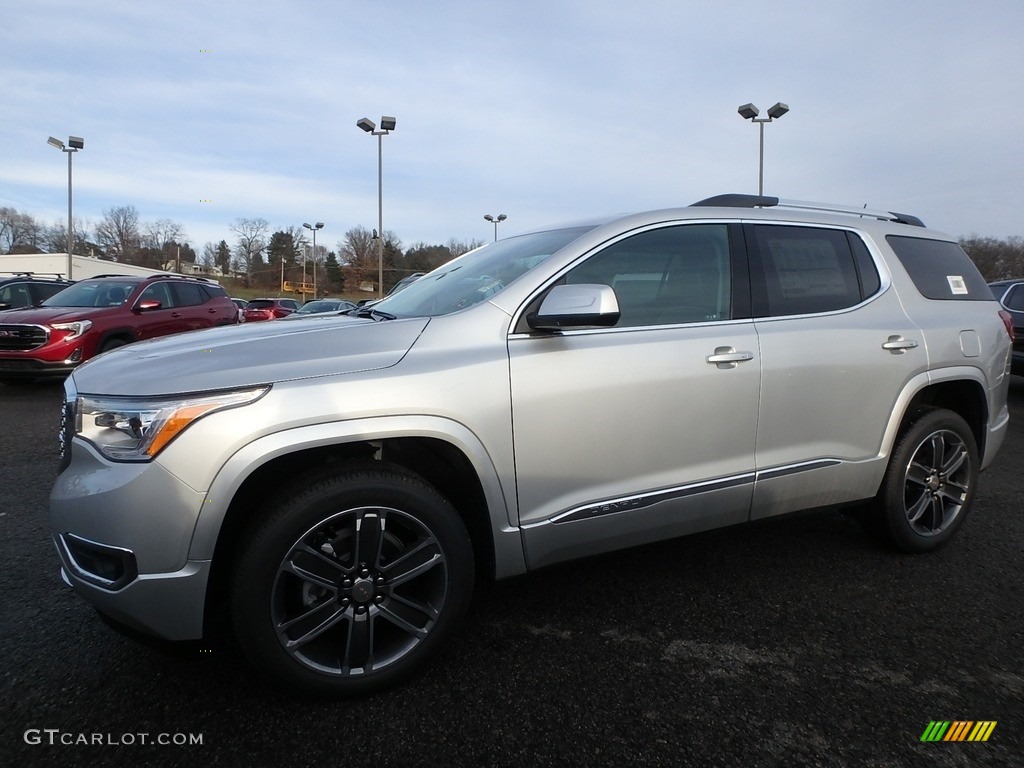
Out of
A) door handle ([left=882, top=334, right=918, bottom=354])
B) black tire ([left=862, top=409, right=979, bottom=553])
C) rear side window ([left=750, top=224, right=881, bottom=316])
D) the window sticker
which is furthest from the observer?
the window sticker

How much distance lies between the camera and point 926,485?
3336 mm

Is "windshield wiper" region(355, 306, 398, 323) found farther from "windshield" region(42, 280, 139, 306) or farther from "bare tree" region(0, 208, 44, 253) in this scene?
"bare tree" region(0, 208, 44, 253)


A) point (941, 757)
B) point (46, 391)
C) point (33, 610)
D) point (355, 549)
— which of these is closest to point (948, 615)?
point (941, 757)

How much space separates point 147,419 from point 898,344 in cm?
328

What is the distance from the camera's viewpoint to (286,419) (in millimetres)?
1935

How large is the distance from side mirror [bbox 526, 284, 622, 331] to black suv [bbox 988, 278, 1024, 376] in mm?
8331

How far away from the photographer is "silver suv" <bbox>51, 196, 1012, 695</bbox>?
1.91 m

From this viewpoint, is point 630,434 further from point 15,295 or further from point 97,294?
point 15,295

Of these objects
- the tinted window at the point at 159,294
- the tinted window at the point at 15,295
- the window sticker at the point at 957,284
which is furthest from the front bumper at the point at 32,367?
the window sticker at the point at 957,284

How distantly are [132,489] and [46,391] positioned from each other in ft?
29.7

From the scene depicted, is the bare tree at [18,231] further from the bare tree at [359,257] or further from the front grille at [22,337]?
the front grille at [22,337]

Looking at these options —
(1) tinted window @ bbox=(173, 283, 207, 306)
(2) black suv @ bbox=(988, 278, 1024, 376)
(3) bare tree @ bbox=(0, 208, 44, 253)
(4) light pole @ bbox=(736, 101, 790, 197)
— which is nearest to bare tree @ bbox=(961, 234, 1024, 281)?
(4) light pole @ bbox=(736, 101, 790, 197)

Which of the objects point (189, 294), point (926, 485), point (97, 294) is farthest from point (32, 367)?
point (926, 485)

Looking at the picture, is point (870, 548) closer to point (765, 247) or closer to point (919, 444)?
point (919, 444)
